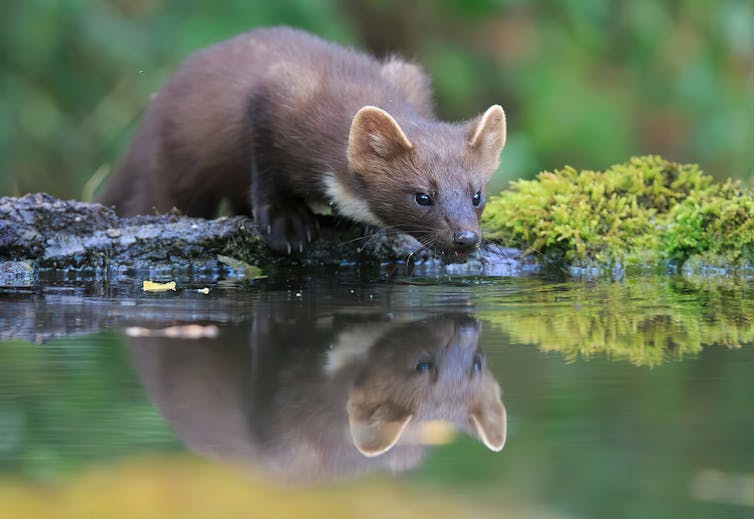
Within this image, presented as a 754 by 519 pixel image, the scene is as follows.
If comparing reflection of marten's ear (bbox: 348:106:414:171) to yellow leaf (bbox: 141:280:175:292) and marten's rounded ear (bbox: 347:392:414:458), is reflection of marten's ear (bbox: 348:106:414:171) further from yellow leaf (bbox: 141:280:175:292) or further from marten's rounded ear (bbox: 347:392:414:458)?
marten's rounded ear (bbox: 347:392:414:458)

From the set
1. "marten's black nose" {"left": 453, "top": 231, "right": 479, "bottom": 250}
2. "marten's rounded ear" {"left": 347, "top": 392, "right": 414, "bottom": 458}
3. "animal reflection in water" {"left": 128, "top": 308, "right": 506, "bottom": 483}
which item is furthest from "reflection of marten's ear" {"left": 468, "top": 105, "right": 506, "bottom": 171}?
"marten's rounded ear" {"left": 347, "top": 392, "right": 414, "bottom": 458}

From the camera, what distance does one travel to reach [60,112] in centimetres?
964

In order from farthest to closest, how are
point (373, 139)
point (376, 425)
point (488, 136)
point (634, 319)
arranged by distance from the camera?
point (488, 136), point (373, 139), point (634, 319), point (376, 425)

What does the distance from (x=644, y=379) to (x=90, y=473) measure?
151cm

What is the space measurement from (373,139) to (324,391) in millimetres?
2690

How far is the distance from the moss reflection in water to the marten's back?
1.51 metres

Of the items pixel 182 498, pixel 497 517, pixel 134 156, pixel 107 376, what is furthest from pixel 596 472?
pixel 134 156

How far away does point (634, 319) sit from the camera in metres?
4.36

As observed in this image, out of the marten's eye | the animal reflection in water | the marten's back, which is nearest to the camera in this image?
the animal reflection in water

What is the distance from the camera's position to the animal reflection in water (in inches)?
104

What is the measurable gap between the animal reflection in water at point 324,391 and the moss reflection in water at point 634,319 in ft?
0.87

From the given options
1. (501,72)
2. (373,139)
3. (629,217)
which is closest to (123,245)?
(373,139)

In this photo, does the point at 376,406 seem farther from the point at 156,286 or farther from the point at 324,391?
the point at 156,286

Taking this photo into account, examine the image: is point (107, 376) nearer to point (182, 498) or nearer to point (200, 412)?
point (200, 412)
